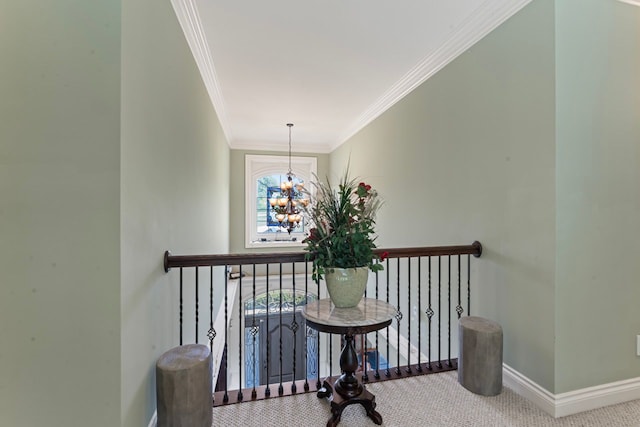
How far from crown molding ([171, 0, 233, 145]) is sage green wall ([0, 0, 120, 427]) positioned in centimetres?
105

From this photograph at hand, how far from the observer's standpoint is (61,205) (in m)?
1.23

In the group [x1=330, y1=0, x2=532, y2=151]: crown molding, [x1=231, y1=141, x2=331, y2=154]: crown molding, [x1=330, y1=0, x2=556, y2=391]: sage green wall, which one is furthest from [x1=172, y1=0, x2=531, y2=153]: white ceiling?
[x1=231, y1=141, x2=331, y2=154]: crown molding

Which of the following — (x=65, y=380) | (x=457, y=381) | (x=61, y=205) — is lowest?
(x=457, y=381)

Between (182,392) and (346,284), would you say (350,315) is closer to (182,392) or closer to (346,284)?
(346,284)

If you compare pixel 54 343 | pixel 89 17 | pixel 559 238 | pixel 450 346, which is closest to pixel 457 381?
pixel 450 346

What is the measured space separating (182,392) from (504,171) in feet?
8.05

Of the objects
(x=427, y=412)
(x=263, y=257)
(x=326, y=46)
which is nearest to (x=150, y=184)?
(x=263, y=257)

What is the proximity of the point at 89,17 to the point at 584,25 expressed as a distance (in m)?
2.69

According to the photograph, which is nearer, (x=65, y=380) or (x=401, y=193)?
(x=65, y=380)

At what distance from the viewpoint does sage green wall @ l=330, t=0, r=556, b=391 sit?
1834 mm

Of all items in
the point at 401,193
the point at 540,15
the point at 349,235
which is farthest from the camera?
the point at 401,193

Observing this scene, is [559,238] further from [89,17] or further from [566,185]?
[89,17]

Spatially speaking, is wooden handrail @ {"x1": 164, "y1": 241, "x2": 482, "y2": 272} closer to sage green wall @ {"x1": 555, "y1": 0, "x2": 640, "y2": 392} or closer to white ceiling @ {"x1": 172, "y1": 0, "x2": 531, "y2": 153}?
sage green wall @ {"x1": 555, "y1": 0, "x2": 640, "y2": 392}

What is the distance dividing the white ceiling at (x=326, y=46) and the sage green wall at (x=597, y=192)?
0.58 meters
